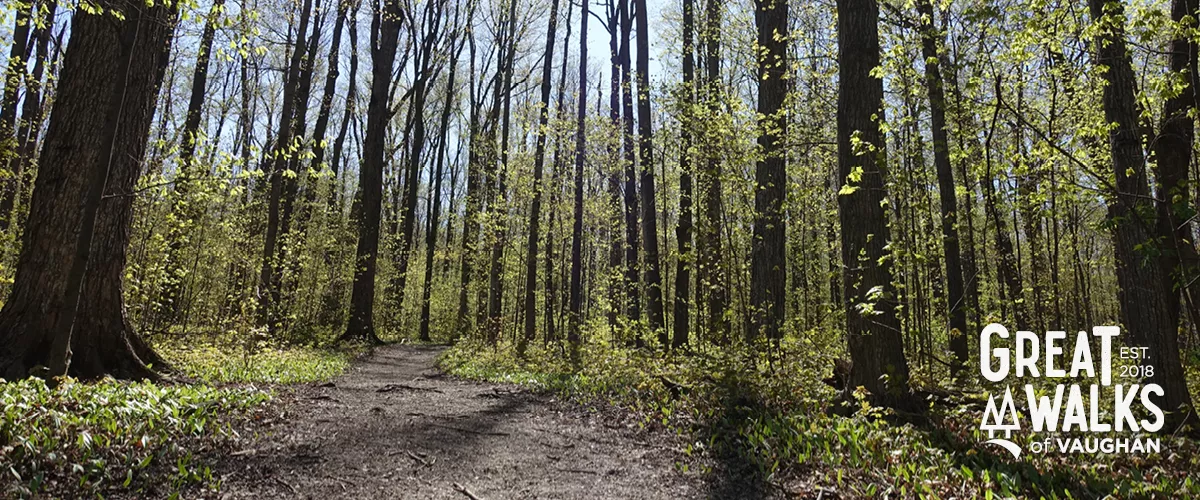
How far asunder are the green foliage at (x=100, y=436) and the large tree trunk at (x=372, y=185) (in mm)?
12354

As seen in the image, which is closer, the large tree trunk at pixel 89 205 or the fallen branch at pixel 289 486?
the fallen branch at pixel 289 486

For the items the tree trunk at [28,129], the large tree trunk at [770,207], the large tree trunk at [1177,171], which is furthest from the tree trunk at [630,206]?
the tree trunk at [28,129]

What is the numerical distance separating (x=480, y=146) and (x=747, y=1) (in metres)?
11.6

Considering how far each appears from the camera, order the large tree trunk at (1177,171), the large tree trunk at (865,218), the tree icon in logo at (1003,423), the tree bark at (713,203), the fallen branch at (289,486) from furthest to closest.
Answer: the tree bark at (713,203), the large tree trunk at (865,218), the tree icon in logo at (1003,423), the large tree trunk at (1177,171), the fallen branch at (289,486)

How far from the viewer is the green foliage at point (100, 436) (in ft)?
10.8

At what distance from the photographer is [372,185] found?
17438 mm

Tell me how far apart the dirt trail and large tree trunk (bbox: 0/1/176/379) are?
208 cm

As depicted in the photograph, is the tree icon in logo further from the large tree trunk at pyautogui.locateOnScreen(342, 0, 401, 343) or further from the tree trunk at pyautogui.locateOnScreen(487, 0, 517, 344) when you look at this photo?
the large tree trunk at pyautogui.locateOnScreen(342, 0, 401, 343)

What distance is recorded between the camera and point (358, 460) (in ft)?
14.5


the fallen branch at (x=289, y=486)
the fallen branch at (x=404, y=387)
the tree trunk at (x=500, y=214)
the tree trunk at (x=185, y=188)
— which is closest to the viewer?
the fallen branch at (x=289, y=486)

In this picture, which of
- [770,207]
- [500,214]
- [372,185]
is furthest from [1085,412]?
[372,185]

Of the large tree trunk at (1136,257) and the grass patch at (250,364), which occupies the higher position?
the large tree trunk at (1136,257)

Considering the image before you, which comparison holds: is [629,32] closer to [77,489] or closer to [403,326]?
[77,489]

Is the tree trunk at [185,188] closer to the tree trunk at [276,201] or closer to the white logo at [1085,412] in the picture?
the tree trunk at [276,201]
